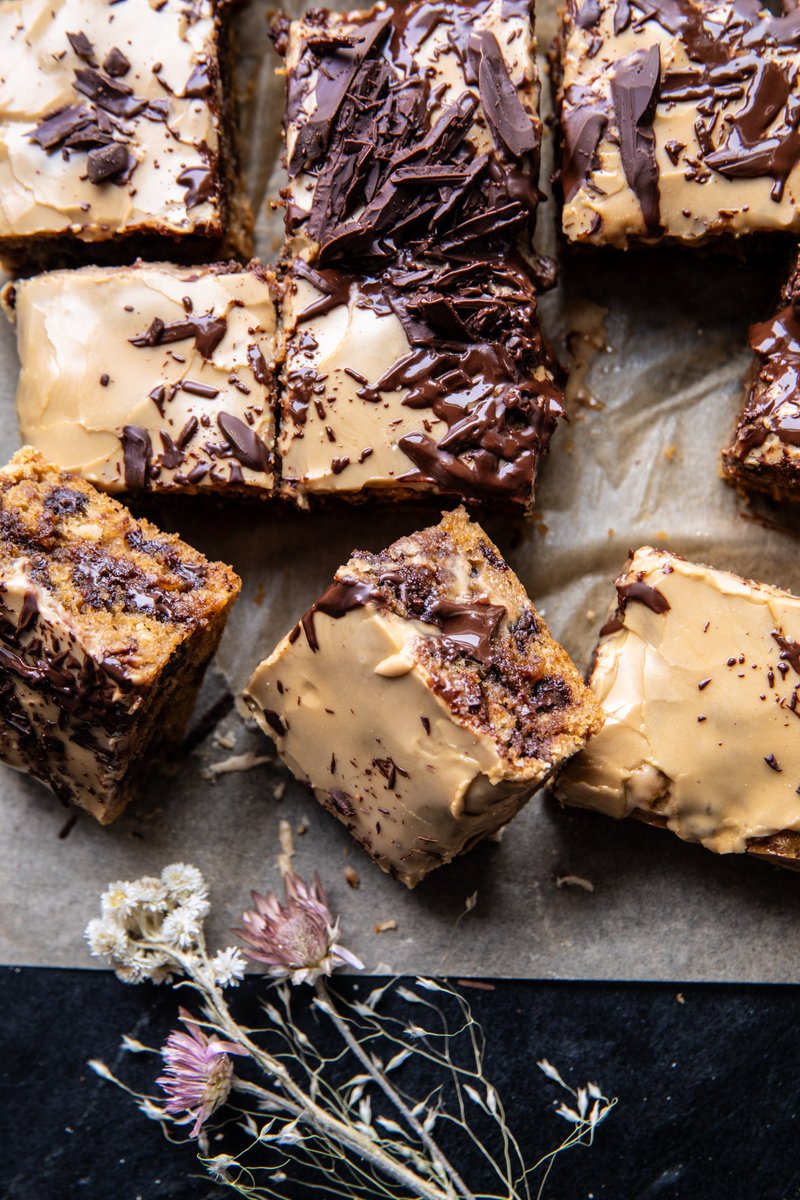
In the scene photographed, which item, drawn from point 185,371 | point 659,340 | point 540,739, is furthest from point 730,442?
point 185,371

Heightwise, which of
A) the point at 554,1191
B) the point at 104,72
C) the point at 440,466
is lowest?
the point at 554,1191

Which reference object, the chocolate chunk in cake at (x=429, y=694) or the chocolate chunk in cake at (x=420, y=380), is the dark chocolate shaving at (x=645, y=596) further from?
the chocolate chunk in cake at (x=420, y=380)

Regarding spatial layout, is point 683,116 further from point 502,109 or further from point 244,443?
point 244,443

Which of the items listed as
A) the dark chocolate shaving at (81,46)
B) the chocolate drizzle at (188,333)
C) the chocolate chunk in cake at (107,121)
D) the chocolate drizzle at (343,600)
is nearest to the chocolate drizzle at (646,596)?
the chocolate drizzle at (343,600)

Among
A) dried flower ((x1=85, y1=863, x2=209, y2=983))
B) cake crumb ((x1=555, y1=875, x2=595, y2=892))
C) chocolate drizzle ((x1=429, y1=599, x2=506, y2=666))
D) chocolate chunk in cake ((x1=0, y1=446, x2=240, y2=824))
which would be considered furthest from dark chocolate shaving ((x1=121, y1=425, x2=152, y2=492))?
cake crumb ((x1=555, y1=875, x2=595, y2=892))

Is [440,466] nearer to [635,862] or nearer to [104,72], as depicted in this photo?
[635,862]

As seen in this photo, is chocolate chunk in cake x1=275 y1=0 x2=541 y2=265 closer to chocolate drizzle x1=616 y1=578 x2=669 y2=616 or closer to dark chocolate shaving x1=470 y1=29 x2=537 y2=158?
dark chocolate shaving x1=470 y1=29 x2=537 y2=158

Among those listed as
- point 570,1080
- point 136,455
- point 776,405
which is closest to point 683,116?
point 776,405
